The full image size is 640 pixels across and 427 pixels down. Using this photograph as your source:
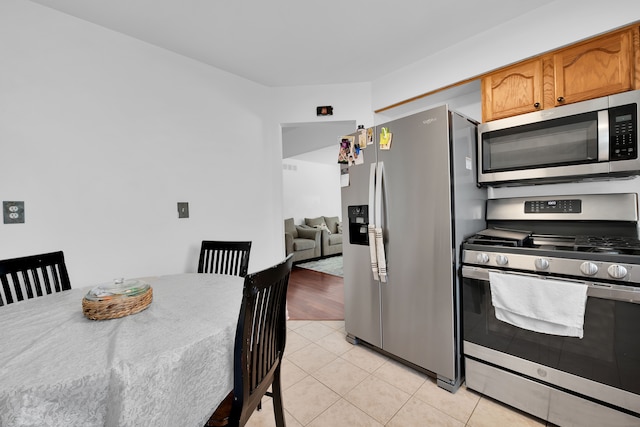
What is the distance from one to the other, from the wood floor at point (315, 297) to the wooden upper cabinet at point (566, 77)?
7.88ft

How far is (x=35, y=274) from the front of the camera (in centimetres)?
144

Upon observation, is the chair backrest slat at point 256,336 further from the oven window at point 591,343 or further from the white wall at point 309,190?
the white wall at point 309,190

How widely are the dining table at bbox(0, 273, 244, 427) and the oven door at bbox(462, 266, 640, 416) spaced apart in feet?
4.70

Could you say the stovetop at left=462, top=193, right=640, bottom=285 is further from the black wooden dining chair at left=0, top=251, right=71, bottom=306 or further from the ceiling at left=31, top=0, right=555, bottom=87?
the black wooden dining chair at left=0, top=251, right=71, bottom=306

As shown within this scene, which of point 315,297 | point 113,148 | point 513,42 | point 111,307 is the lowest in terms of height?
point 315,297

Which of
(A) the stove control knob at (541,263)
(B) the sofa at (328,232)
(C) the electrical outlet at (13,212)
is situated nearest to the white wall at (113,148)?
(C) the electrical outlet at (13,212)

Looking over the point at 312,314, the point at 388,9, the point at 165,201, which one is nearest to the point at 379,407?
the point at 312,314

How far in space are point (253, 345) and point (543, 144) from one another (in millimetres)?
2018

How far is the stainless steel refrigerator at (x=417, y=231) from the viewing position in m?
1.69

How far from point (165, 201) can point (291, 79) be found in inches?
65.6

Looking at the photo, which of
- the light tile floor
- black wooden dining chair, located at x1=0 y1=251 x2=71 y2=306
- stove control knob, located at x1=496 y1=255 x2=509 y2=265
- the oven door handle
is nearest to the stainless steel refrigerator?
the light tile floor

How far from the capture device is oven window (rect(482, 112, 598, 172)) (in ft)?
5.11

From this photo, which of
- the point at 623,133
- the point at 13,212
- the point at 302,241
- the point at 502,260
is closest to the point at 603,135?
the point at 623,133

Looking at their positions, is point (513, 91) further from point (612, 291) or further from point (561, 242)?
point (612, 291)
